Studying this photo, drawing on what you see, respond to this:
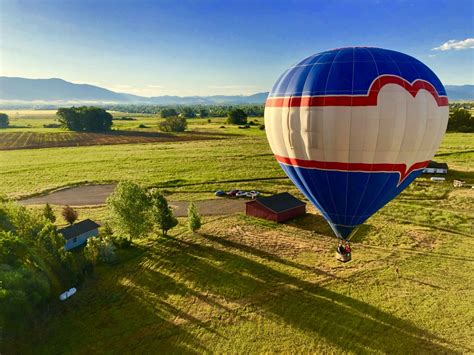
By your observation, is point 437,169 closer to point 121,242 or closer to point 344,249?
point 344,249

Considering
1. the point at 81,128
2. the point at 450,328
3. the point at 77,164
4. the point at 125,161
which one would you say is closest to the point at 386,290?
the point at 450,328

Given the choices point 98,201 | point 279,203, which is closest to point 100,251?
point 279,203

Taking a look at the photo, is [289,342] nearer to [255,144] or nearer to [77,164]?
[77,164]

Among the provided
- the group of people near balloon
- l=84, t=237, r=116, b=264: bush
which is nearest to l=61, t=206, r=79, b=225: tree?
l=84, t=237, r=116, b=264: bush

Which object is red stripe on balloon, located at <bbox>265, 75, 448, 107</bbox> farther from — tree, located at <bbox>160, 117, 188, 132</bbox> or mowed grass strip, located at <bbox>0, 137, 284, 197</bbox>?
tree, located at <bbox>160, 117, 188, 132</bbox>

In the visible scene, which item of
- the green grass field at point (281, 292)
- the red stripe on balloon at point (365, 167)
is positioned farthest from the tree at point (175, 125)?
the red stripe on balloon at point (365, 167)

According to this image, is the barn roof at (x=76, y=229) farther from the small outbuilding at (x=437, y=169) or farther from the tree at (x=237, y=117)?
the tree at (x=237, y=117)
